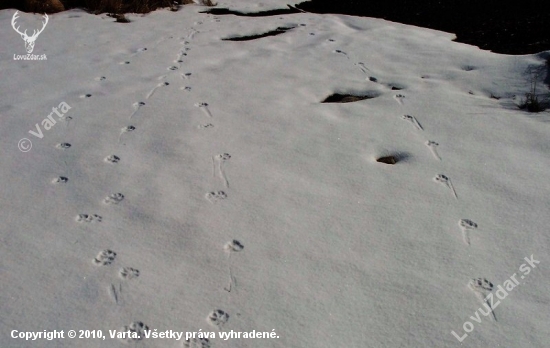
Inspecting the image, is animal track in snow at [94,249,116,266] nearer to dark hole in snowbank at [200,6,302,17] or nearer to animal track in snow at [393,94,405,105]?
animal track in snow at [393,94,405,105]

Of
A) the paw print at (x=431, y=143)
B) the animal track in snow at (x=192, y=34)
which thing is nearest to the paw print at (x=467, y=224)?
the paw print at (x=431, y=143)

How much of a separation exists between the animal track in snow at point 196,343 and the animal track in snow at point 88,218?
1.03 metres

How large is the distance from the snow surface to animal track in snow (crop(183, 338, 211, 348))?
2 centimetres

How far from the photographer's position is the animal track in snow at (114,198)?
297cm

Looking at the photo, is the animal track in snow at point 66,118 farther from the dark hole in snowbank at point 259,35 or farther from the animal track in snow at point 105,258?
the dark hole in snowbank at point 259,35

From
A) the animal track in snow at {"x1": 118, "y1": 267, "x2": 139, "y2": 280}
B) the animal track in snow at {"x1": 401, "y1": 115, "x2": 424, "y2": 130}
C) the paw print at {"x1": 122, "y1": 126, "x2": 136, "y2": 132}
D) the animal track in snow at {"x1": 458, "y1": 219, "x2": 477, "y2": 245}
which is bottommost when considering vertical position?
the animal track in snow at {"x1": 118, "y1": 267, "x2": 139, "y2": 280}

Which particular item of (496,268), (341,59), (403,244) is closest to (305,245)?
(403,244)

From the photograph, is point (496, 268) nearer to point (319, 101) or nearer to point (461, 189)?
point (461, 189)

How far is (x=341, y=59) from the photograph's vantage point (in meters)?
5.29

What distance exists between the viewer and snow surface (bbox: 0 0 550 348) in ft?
7.35

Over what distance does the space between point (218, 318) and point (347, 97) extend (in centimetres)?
264

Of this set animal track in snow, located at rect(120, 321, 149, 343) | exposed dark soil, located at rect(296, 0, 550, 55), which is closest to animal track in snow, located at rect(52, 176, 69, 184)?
→ animal track in snow, located at rect(120, 321, 149, 343)

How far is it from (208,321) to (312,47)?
4.13m

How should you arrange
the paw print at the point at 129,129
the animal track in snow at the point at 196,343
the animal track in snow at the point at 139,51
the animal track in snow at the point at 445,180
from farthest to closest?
the animal track in snow at the point at 139,51
the paw print at the point at 129,129
the animal track in snow at the point at 445,180
the animal track in snow at the point at 196,343
